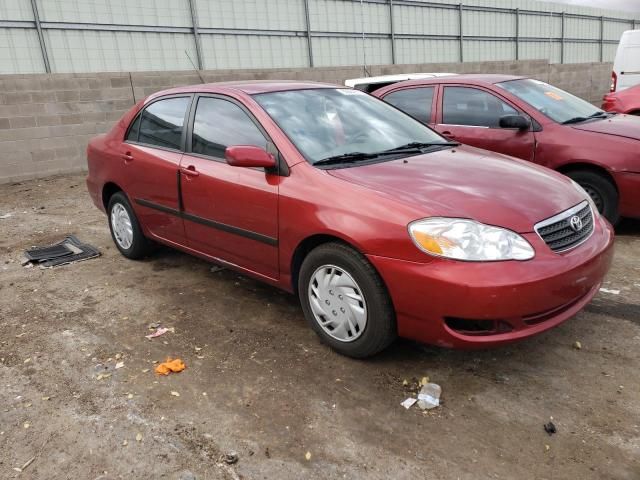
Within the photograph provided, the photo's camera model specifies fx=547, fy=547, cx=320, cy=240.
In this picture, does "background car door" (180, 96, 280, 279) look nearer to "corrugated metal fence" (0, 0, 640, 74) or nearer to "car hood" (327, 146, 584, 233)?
"car hood" (327, 146, 584, 233)

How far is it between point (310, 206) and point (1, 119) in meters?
7.64

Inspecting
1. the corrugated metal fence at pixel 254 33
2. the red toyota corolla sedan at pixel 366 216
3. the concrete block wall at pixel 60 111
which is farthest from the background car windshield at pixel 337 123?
the corrugated metal fence at pixel 254 33

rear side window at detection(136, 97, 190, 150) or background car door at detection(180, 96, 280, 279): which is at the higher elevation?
rear side window at detection(136, 97, 190, 150)

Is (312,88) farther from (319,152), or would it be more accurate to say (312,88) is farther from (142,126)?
(142,126)

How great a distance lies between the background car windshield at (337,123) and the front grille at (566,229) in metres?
1.20

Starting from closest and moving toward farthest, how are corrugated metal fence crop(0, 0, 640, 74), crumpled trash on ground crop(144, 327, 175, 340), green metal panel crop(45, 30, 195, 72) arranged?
crumpled trash on ground crop(144, 327, 175, 340) → corrugated metal fence crop(0, 0, 640, 74) → green metal panel crop(45, 30, 195, 72)

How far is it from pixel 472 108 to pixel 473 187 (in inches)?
122

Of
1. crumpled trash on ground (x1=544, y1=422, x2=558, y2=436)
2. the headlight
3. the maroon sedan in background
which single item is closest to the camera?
crumpled trash on ground (x1=544, y1=422, x2=558, y2=436)

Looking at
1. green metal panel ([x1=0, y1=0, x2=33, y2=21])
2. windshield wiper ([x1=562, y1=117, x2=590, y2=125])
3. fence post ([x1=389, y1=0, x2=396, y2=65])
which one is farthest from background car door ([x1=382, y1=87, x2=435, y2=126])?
fence post ([x1=389, y1=0, x2=396, y2=65])

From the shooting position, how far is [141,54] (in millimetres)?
11078

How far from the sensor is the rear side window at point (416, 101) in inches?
241

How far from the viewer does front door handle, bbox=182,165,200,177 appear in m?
3.93

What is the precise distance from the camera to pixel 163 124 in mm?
4457

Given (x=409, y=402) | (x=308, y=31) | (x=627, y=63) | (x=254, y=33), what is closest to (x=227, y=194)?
(x=409, y=402)
